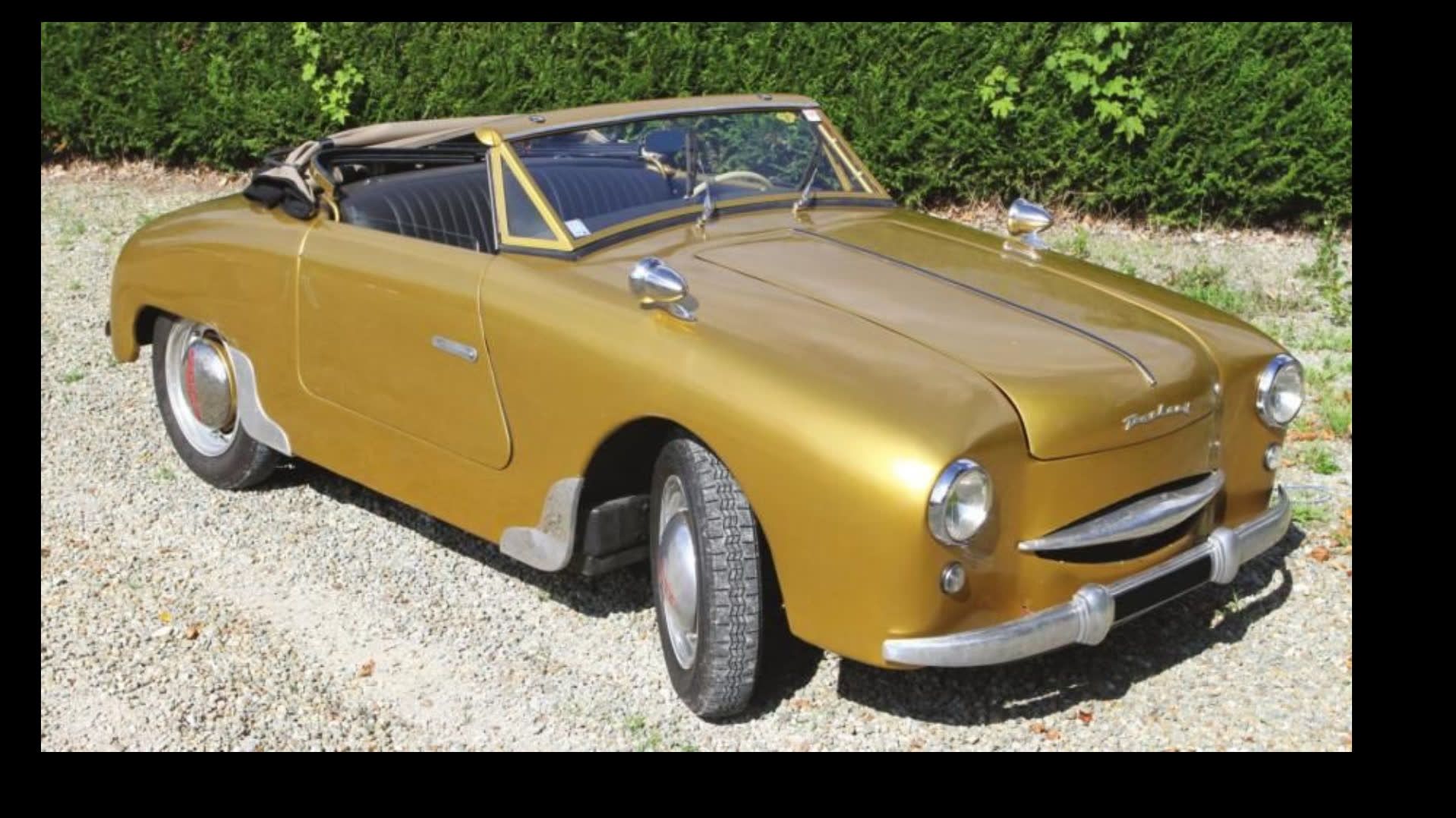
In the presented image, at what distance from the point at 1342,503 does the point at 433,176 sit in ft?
11.8

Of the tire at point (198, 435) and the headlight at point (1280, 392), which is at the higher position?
the headlight at point (1280, 392)

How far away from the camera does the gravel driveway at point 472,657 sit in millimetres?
4215

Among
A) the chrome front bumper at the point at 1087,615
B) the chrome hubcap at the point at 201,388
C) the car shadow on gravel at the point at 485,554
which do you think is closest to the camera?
the chrome front bumper at the point at 1087,615

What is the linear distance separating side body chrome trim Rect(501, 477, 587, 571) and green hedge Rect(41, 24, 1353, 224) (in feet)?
19.1

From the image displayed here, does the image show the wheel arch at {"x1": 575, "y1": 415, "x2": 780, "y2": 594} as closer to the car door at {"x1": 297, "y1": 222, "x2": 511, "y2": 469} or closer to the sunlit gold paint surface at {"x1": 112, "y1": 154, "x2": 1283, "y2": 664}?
the sunlit gold paint surface at {"x1": 112, "y1": 154, "x2": 1283, "y2": 664}

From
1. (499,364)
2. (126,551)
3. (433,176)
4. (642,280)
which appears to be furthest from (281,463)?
(642,280)

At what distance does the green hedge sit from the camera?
914 cm

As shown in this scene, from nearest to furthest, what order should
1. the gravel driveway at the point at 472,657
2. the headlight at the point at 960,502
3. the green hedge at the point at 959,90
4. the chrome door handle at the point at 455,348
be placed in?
the headlight at the point at 960,502 < the gravel driveway at the point at 472,657 < the chrome door handle at the point at 455,348 < the green hedge at the point at 959,90

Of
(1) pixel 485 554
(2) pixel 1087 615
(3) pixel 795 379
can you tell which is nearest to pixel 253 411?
(1) pixel 485 554

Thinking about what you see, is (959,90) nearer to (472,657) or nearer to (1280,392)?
(1280,392)

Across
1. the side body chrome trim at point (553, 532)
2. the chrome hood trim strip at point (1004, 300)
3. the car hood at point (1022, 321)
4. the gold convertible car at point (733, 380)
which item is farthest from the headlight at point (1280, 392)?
the side body chrome trim at point (553, 532)

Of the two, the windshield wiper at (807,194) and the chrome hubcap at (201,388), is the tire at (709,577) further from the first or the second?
the chrome hubcap at (201,388)

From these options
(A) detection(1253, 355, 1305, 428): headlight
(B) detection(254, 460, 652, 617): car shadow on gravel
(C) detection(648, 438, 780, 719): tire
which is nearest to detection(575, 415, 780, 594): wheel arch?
(C) detection(648, 438, 780, 719): tire

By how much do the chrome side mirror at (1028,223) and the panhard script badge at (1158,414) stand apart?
1.26 metres
